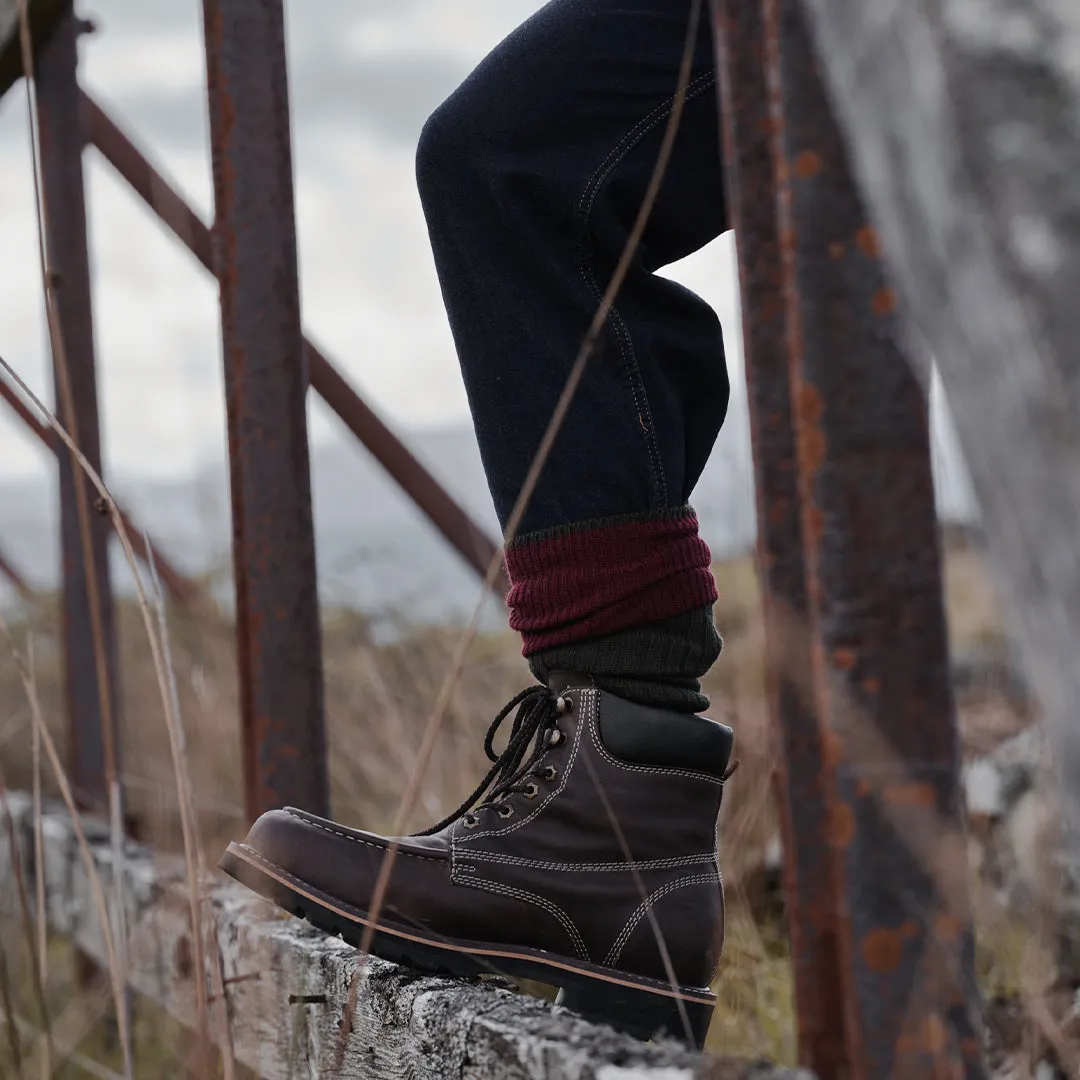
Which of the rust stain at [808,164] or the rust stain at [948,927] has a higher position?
the rust stain at [808,164]

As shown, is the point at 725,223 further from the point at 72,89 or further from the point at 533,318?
the point at 72,89

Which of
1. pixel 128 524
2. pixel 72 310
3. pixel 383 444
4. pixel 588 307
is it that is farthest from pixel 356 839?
pixel 128 524

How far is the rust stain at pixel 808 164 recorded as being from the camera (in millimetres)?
492

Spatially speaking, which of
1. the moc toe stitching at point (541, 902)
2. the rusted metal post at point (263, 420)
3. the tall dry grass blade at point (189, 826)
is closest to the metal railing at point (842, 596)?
the tall dry grass blade at point (189, 826)

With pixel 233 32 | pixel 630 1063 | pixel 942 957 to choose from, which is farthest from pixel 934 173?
pixel 233 32

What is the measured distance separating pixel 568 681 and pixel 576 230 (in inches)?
14.7

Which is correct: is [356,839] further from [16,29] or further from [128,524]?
[128,524]

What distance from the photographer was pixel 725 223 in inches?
45.4

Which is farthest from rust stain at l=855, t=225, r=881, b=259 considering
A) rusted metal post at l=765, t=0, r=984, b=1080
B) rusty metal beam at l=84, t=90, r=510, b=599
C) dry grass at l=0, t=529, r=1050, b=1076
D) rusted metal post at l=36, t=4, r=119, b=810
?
rusted metal post at l=36, t=4, r=119, b=810

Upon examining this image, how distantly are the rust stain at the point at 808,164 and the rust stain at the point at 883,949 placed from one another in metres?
0.28

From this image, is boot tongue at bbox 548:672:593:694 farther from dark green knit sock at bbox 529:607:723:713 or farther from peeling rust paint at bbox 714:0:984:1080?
peeling rust paint at bbox 714:0:984:1080

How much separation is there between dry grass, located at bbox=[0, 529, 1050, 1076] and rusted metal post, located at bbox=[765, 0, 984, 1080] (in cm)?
16

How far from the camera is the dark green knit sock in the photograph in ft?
3.67

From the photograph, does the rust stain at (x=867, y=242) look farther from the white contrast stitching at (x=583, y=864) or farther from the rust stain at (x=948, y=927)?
the white contrast stitching at (x=583, y=864)
